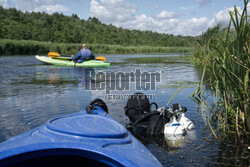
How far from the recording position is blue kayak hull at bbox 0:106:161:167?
2057 millimetres

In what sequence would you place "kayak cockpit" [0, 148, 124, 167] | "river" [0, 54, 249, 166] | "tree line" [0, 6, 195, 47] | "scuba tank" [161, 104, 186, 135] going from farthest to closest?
"tree line" [0, 6, 195, 47] < "scuba tank" [161, 104, 186, 135] < "river" [0, 54, 249, 166] < "kayak cockpit" [0, 148, 124, 167]

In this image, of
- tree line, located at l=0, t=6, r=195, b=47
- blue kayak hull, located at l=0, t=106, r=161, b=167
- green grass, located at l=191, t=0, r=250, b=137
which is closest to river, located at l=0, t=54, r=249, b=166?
green grass, located at l=191, t=0, r=250, b=137

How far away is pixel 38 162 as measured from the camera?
2477 millimetres

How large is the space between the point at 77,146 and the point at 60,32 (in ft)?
184

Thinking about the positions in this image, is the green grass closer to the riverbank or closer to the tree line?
the riverbank

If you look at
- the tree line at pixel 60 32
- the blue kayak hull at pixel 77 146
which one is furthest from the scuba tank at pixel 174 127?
the tree line at pixel 60 32

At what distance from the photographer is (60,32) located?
55250mm

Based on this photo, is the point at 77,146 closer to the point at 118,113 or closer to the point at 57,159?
the point at 57,159

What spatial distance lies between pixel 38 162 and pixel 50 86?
777 centimetres

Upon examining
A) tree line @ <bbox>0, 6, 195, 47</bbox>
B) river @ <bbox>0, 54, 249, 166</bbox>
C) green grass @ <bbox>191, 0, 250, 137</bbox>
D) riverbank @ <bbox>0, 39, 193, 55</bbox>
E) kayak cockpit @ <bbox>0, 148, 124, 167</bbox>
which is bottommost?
river @ <bbox>0, 54, 249, 166</bbox>

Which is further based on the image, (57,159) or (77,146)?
(57,159)

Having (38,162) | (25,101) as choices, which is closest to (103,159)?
(38,162)

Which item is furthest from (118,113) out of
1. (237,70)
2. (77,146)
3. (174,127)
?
(77,146)

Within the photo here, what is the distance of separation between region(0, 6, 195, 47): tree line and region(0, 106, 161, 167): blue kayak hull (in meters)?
46.0
